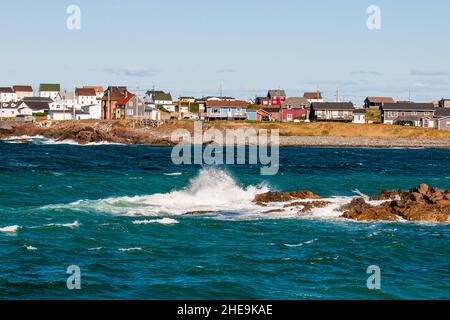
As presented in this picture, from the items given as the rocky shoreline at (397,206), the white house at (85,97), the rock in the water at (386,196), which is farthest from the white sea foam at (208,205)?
the white house at (85,97)

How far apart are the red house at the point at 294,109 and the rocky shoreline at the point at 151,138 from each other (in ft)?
98.7

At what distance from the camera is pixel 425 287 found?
2709 centimetres

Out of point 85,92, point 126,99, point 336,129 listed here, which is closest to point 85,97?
point 85,92

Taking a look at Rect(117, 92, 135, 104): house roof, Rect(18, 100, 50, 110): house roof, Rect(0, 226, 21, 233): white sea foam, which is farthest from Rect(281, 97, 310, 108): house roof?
Rect(0, 226, 21, 233): white sea foam

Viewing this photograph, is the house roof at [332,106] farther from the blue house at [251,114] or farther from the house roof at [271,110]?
the blue house at [251,114]

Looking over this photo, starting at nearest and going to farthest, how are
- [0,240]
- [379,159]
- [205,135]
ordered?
[0,240] → [379,159] → [205,135]

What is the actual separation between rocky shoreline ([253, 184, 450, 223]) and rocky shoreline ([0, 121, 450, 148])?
69717mm

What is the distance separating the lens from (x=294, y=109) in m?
155

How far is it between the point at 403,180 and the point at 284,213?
2695cm

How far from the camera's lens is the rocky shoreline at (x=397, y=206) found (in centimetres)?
4109

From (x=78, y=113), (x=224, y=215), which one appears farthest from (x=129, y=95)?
(x=224, y=215)

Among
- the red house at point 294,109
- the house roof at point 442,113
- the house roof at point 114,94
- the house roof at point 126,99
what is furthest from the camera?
the red house at point 294,109

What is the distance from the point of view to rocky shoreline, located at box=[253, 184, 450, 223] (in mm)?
41094
